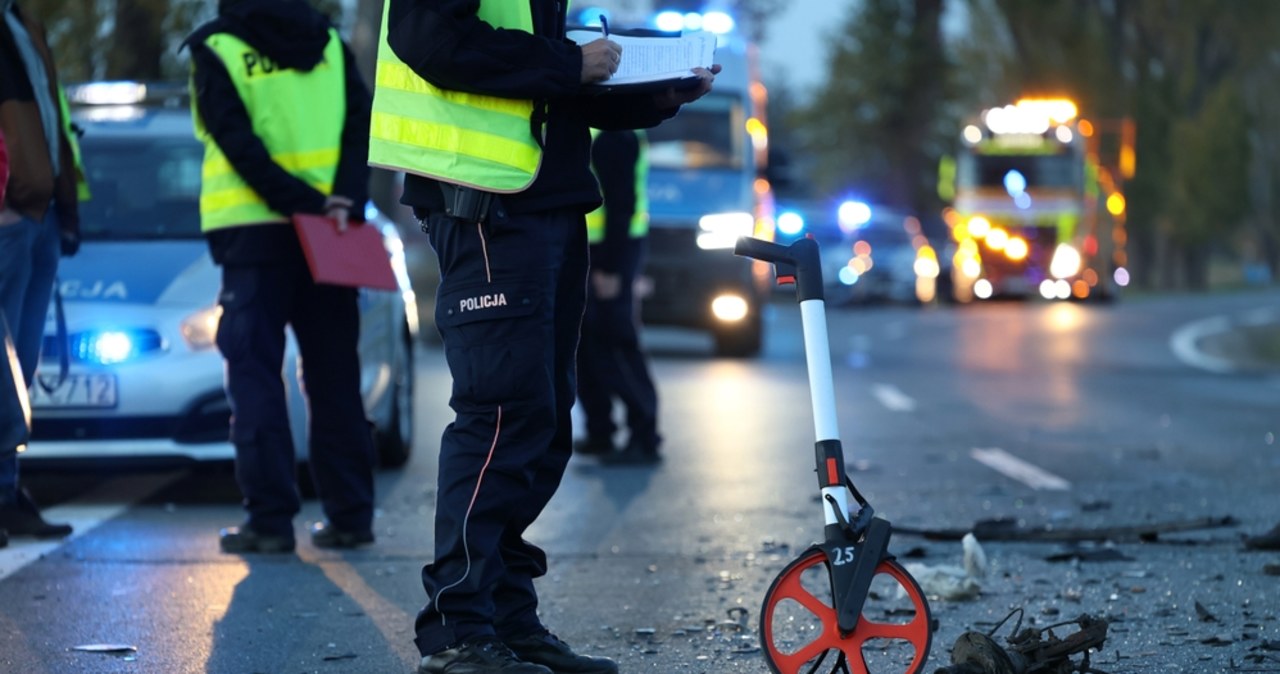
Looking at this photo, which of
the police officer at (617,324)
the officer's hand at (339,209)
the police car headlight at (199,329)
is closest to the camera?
the officer's hand at (339,209)

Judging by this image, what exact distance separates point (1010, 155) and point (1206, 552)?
96.2ft

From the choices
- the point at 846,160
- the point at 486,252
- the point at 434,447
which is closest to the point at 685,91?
the point at 486,252

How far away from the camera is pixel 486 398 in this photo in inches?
188

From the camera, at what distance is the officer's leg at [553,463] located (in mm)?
4992

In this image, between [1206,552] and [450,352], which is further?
[1206,552]

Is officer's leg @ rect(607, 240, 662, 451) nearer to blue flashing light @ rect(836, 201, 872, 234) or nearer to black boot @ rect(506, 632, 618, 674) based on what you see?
black boot @ rect(506, 632, 618, 674)

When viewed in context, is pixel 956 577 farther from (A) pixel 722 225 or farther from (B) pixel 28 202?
(A) pixel 722 225

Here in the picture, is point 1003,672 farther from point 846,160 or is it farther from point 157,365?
point 846,160

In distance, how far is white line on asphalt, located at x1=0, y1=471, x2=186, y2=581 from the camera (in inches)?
272

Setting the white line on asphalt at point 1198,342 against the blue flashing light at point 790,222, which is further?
the blue flashing light at point 790,222

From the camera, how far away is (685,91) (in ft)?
15.9

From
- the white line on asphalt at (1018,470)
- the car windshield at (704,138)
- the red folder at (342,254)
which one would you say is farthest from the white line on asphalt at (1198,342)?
the red folder at (342,254)

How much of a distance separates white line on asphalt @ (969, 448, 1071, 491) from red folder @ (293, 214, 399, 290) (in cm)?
329

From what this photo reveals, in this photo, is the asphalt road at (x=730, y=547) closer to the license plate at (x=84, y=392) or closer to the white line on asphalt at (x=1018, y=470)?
the white line on asphalt at (x=1018, y=470)
